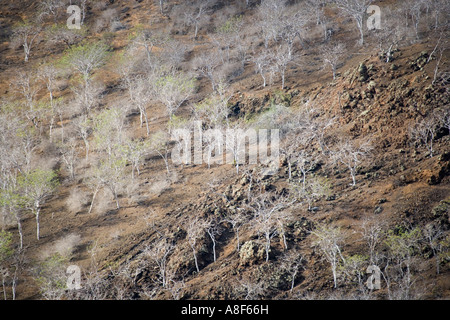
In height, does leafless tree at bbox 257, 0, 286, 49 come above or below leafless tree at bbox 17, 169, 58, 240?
above

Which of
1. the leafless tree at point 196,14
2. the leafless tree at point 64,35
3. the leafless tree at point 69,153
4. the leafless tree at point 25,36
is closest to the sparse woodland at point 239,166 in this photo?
the leafless tree at point 69,153

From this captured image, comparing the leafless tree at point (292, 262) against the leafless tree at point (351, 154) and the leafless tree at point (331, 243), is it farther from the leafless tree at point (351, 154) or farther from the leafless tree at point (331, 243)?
the leafless tree at point (351, 154)

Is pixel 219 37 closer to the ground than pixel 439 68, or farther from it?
farther from it

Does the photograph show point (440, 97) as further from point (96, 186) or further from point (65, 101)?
→ point (65, 101)

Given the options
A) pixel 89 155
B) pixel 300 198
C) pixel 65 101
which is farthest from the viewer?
pixel 65 101

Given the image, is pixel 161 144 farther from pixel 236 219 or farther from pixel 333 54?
pixel 333 54

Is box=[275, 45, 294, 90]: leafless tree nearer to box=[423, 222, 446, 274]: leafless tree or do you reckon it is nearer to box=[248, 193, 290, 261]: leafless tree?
box=[248, 193, 290, 261]: leafless tree

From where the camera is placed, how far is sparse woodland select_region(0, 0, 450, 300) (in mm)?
33594

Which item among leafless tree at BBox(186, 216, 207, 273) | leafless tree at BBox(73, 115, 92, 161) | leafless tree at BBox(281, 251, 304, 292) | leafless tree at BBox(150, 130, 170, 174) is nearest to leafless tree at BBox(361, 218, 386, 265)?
leafless tree at BBox(281, 251, 304, 292)

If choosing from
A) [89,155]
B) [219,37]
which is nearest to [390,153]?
[89,155]

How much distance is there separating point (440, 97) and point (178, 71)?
4173cm

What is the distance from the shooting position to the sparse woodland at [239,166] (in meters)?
33.6

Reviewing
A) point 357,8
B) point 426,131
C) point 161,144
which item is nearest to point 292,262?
point 426,131
